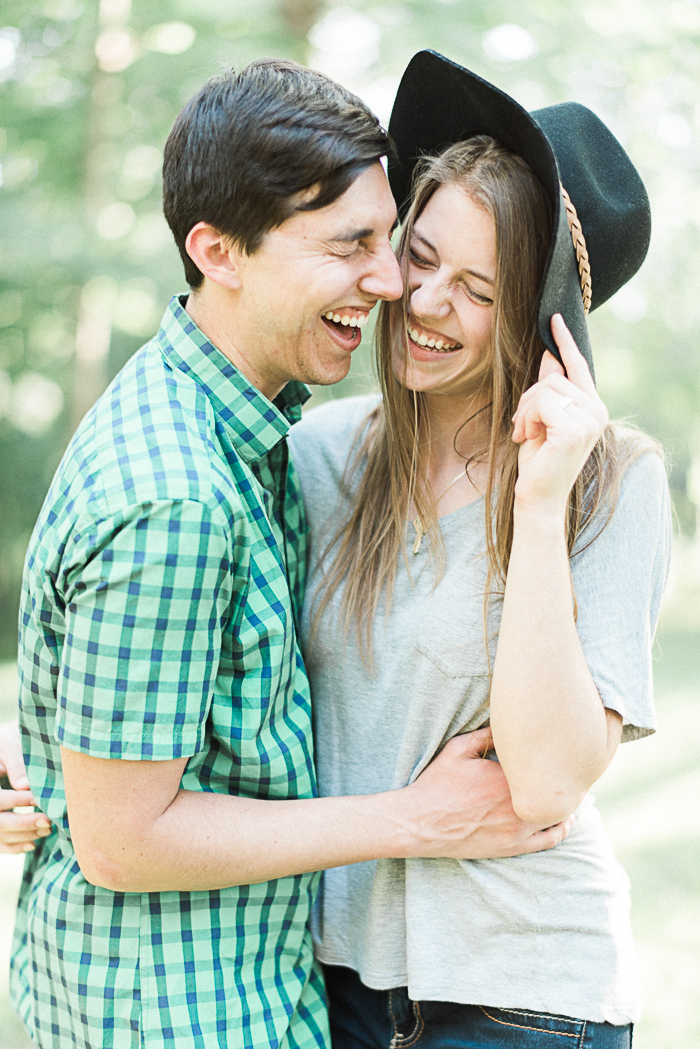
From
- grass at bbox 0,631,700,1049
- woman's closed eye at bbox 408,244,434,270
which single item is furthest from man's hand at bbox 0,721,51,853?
grass at bbox 0,631,700,1049

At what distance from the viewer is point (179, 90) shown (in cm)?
651

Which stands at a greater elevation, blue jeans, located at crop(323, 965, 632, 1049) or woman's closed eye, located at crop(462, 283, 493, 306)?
woman's closed eye, located at crop(462, 283, 493, 306)

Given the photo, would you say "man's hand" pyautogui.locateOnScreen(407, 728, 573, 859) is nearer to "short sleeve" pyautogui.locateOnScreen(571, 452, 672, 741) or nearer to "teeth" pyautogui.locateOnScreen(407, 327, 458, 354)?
"short sleeve" pyautogui.locateOnScreen(571, 452, 672, 741)

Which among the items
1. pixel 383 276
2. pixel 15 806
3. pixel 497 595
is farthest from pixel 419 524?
pixel 15 806

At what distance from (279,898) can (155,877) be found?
30cm

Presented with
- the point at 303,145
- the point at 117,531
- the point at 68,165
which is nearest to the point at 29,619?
the point at 117,531

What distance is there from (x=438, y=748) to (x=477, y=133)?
1.18 metres

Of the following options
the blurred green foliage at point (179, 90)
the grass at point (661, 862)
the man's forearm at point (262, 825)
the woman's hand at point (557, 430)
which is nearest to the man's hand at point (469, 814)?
the man's forearm at point (262, 825)

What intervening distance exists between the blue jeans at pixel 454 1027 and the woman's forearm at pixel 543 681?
0.40m

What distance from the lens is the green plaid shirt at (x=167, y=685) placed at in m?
1.29

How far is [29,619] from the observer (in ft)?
4.97

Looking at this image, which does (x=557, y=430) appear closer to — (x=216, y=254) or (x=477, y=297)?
(x=477, y=297)

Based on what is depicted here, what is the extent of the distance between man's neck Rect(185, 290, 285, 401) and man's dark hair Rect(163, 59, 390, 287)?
12cm

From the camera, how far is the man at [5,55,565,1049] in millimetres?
1306
